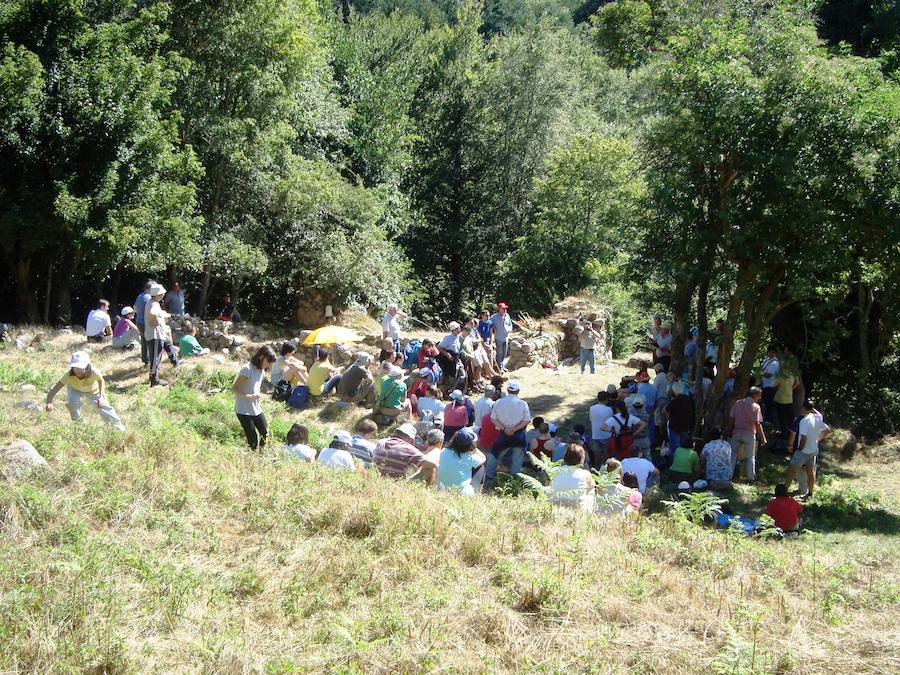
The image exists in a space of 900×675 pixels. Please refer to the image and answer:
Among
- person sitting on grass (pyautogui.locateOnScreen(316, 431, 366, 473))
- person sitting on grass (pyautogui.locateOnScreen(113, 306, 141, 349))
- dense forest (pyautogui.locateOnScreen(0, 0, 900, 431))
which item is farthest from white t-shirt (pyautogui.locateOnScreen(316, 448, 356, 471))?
person sitting on grass (pyautogui.locateOnScreen(113, 306, 141, 349))

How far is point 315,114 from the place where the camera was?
26000 mm

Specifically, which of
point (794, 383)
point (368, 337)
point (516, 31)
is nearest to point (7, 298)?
point (368, 337)

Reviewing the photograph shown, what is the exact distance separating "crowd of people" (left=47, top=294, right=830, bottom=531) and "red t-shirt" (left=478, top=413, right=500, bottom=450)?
2 cm

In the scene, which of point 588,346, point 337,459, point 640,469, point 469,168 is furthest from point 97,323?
point 469,168

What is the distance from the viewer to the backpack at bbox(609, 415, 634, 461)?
34.6 feet

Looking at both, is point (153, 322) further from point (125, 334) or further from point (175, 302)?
point (175, 302)

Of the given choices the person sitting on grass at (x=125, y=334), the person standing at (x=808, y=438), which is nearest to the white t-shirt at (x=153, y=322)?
the person sitting on grass at (x=125, y=334)

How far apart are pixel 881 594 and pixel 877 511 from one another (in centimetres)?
546

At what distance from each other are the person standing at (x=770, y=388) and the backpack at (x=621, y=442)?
370cm

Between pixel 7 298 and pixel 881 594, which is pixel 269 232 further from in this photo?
pixel 881 594

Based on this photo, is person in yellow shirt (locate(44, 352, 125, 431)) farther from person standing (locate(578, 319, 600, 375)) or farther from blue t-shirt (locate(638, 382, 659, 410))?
person standing (locate(578, 319, 600, 375))

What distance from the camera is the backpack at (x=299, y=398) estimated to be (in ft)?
43.5

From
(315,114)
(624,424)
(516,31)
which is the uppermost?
(516,31)

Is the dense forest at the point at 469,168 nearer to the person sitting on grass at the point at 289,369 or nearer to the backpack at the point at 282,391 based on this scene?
the person sitting on grass at the point at 289,369
